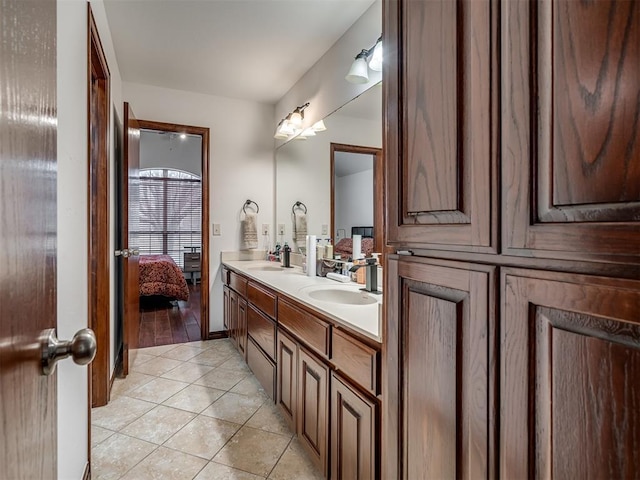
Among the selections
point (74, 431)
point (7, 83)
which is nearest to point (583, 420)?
point (7, 83)

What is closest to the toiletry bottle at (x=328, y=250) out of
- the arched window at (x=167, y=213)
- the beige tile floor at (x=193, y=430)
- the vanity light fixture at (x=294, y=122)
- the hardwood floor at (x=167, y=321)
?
the beige tile floor at (x=193, y=430)

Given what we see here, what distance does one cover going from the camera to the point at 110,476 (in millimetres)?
1556

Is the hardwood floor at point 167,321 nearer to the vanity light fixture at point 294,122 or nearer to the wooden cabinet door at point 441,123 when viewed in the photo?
the vanity light fixture at point 294,122

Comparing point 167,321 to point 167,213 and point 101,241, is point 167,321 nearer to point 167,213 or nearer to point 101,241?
point 101,241

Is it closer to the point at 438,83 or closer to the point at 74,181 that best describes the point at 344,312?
the point at 438,83

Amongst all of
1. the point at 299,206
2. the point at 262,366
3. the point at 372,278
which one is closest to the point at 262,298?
the point at 262,366

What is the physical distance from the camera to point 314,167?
288cm

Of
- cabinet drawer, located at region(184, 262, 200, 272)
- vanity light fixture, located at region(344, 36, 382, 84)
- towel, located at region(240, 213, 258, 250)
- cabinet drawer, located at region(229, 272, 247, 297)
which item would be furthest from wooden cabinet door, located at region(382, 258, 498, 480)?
cabinet drawer, located at region(184, 262, 200, 272)

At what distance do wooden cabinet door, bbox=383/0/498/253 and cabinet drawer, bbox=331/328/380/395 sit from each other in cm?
44

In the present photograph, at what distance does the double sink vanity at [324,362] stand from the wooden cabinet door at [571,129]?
0.58m

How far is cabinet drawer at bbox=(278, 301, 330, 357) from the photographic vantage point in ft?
4.63

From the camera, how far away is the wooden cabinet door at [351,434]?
1095mm

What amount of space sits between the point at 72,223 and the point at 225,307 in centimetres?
229

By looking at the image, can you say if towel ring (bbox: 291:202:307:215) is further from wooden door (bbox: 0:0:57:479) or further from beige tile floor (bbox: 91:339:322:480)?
wooden door (bbox: 0:0:57:479)
